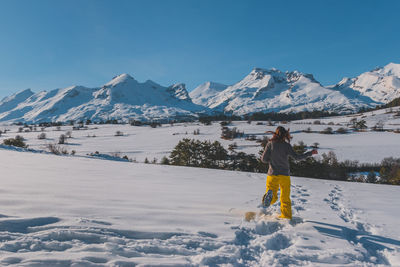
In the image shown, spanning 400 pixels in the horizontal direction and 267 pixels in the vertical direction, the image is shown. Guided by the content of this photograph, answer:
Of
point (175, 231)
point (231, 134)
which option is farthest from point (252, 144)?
point (175, 231)

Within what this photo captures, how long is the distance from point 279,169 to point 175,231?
10.4 ft

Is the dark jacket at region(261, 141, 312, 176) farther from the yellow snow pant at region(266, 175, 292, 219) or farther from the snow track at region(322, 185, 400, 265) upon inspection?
the snow track at region(322, 185, 400, 265)

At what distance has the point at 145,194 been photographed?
7.50 meters

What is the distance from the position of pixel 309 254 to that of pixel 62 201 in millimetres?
5627

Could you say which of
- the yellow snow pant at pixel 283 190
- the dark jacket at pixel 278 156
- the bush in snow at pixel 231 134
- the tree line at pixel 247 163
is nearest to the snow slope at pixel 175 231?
the yellow snow pant at pixel 283 190

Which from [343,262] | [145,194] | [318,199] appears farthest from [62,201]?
[318,199]

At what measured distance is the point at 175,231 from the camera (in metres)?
Result: 4.55

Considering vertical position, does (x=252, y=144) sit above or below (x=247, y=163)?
above

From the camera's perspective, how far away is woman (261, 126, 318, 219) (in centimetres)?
600

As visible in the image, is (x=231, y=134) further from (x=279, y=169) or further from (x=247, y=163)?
(x=279, y=169)

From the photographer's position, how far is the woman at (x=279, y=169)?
600 centimetres

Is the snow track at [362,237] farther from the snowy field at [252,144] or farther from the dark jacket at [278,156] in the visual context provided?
the snowy field at [252,144]

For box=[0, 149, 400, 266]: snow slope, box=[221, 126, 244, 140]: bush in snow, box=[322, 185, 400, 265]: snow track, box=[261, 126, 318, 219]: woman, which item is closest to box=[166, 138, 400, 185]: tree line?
Result: box=[322, 185, 400, 265]: snow track

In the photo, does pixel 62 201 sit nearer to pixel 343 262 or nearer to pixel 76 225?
pixel 76 225
